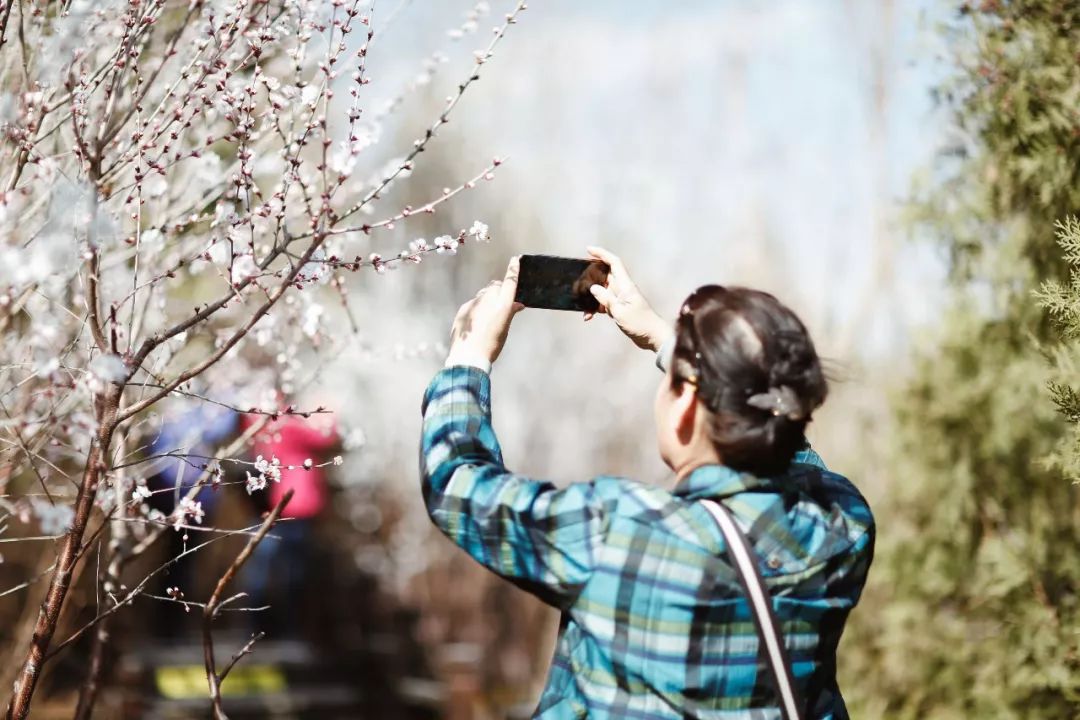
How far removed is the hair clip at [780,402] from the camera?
4.65ft

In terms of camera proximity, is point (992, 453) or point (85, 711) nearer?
point (85, 711)

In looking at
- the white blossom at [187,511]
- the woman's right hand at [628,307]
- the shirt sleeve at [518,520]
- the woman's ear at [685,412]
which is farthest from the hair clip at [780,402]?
the white blossom at [187,511]

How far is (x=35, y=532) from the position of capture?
7344mm

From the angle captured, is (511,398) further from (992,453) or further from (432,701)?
(992,453)

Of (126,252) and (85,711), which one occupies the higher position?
(126,252)

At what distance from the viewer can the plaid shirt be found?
1384 millimetres

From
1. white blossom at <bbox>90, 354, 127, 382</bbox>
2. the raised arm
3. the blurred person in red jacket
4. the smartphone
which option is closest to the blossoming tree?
white blossom at <bbox>90, 354, 127, 382</bbox>

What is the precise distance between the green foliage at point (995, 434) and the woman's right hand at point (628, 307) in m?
1.06

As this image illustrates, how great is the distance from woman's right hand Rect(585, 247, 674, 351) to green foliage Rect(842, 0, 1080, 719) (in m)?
1.06

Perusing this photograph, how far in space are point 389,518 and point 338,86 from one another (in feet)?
41.8

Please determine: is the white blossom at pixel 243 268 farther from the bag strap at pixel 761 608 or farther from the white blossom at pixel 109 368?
the bag strap at pixel 761 608

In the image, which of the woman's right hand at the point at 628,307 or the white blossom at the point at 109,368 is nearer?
the white blossom at the point at 109,368

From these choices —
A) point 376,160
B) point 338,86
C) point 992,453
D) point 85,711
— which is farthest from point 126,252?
point 376,160

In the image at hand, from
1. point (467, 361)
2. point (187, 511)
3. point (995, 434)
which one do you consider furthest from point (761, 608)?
point (995, 434)
